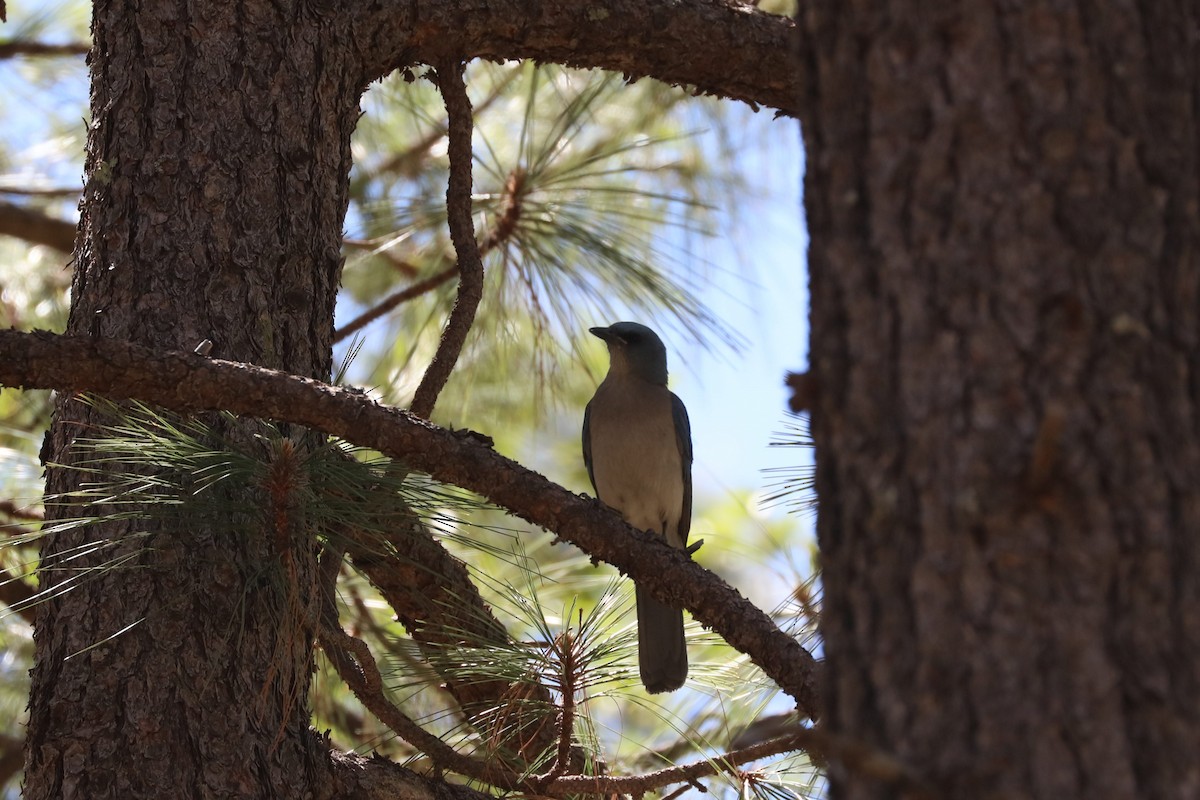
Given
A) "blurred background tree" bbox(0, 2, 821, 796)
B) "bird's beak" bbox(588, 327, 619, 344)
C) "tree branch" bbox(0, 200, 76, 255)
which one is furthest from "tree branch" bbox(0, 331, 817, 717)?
"tree branch" bbox(0, 200, 76, 255)

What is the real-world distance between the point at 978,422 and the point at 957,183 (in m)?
0.29

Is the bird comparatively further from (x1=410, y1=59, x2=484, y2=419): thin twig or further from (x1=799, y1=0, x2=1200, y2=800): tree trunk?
(x1=799, y1=0, x2=1200, y2=800): tree trunk

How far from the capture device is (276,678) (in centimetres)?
266

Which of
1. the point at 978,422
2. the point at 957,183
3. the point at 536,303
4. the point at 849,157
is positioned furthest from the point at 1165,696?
the point at 536,303

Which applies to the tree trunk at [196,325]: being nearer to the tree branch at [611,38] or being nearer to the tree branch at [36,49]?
the tree branch at [611,38]

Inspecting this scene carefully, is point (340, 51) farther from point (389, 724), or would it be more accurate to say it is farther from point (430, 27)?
point (389, 724)

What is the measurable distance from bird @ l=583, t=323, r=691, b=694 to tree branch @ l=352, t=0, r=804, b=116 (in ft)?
5.18

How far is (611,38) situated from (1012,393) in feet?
7.73

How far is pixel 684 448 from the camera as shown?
209 inches

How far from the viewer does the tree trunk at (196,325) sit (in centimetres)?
247

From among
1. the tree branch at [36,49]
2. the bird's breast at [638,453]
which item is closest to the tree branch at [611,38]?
the bird's breast at [638,453]

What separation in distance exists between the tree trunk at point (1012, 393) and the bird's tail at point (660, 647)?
210cm

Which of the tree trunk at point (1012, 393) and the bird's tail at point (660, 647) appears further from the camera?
the bird's tail at point (660, 647)

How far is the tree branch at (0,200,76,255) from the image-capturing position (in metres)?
5.02
